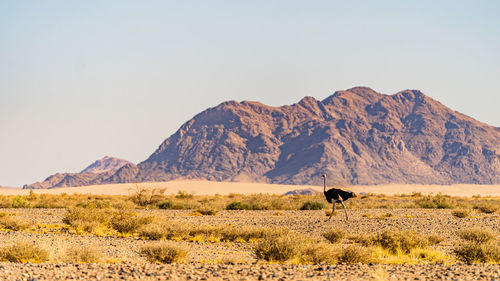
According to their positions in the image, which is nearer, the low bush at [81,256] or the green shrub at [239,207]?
→ the low bush at [81,256]

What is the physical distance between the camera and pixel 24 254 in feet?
53.6

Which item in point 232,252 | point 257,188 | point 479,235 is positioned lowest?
point 232,252

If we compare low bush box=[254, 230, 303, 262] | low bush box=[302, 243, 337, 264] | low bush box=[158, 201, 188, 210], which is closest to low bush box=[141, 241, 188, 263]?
low bush box=[254, 230, 303, 262]

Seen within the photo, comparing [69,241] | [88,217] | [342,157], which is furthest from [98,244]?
[342,157]

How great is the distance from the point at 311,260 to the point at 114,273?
514 cm

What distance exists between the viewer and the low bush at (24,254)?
1633 cm

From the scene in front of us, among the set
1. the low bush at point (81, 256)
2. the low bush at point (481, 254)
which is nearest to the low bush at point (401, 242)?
the low bush at point (481, 254)

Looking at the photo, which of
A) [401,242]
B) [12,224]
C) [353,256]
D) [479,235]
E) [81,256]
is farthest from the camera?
[12,224]

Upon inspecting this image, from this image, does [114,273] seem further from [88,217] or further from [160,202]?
[160,202]

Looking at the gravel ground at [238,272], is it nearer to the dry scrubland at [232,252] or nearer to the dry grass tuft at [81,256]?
the dry scrubland at [232,252]

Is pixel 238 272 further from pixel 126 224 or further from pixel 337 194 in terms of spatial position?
pixel 337 194

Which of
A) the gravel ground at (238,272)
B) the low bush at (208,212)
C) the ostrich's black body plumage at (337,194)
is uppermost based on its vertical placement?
the ostrich's black body plumage at (337,194)

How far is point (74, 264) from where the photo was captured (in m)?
→ 15.0

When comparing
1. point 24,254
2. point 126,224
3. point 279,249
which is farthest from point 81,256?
point 126,224
